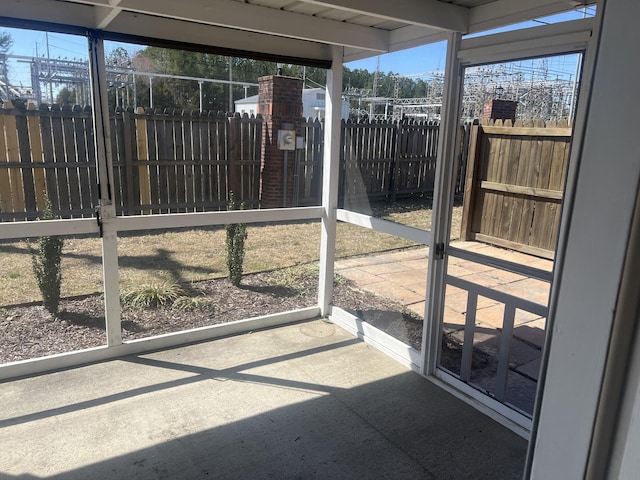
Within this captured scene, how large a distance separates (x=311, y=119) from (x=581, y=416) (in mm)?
4018

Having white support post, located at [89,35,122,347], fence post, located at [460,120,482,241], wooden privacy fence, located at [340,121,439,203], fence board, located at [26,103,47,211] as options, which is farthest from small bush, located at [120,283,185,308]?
fence post, located at [460,120,482,241]

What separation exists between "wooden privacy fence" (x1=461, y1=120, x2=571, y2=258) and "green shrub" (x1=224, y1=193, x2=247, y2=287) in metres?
2.30

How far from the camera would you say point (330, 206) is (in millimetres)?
4293

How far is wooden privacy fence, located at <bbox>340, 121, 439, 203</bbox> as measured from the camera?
3.35m

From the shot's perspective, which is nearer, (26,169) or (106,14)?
(106,14)

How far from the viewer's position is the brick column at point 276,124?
14.1 ft

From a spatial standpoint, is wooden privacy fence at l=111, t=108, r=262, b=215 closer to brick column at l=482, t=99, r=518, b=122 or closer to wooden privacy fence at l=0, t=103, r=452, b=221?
wooden privacy fence at l=0, t=103, r=452, b=221

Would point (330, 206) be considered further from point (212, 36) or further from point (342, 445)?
point (342, 445)

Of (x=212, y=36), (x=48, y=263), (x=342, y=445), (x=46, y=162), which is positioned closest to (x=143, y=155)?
(x=46, y=162)

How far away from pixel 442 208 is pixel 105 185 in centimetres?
241

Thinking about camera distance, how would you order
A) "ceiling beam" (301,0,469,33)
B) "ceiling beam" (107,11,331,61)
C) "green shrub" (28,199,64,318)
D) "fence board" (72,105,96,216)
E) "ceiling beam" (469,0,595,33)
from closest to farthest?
1. "ceiling beam" (469,0,595,33)
2. "ceiling beam" (301,0,469,33)
3. "ceiling beam" (107,11,331,61)
4. "fence board" (72,105,96,216)
5. "green shrub" (28,199,64,318)

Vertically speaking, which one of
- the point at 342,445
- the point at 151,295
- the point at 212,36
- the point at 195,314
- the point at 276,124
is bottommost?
the point at 342,445

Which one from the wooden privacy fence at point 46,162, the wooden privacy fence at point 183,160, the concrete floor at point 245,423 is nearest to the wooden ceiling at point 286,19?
the wooden privacy fence at point 46,162

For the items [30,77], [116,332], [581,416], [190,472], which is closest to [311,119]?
[30,77]
